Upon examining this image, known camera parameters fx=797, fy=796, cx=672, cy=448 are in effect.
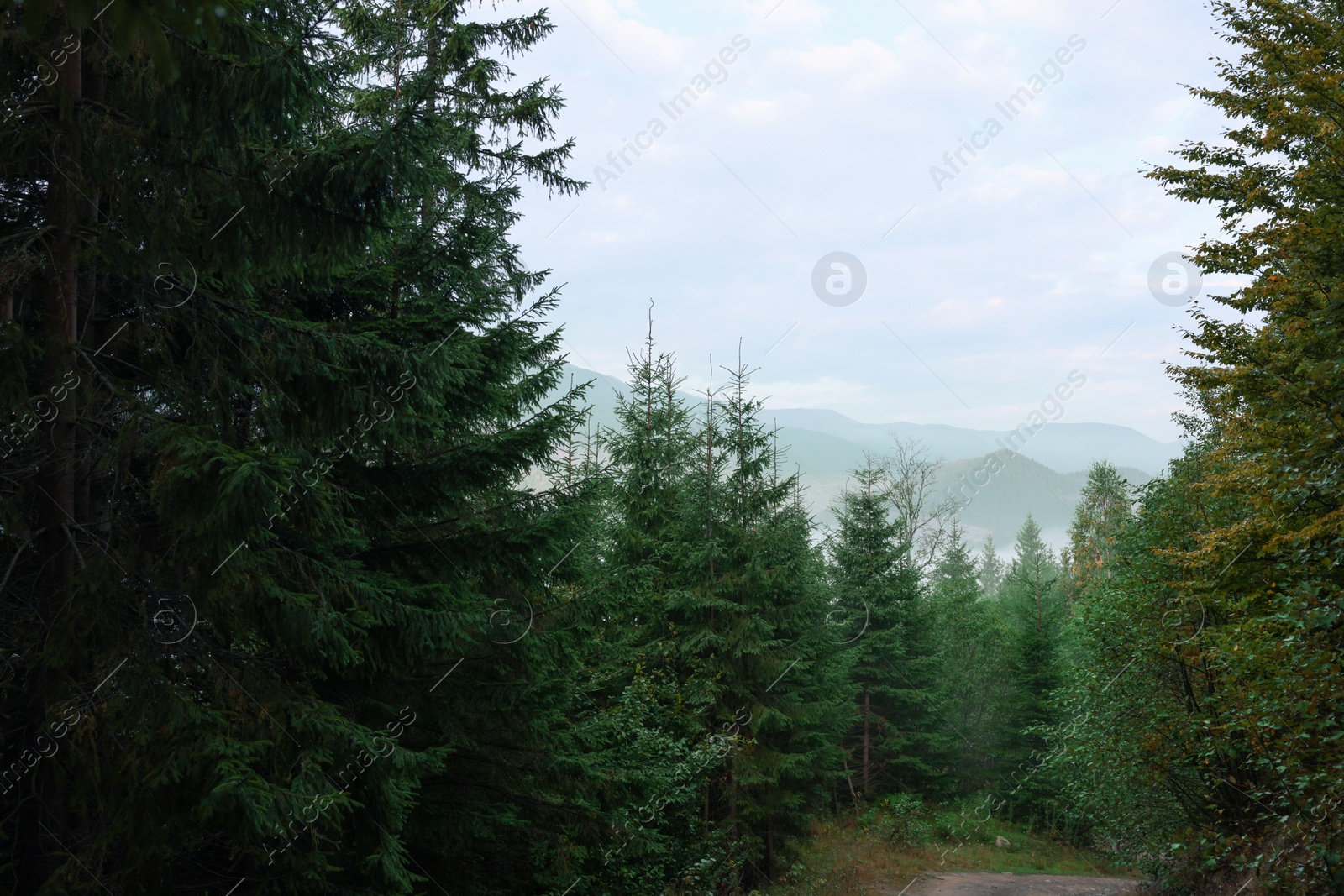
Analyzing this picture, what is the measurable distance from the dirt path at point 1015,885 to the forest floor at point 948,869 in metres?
0.02

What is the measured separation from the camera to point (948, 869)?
858 inches

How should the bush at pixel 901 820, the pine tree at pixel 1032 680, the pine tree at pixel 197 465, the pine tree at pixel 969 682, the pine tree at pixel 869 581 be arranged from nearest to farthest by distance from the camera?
the pine tree at pixel 197 465 → the bush at pixel 901 820 → the pine tree at pixel 869 581 → the pine tree at pixel 1032 680 → the pine tree at pixel 969 682

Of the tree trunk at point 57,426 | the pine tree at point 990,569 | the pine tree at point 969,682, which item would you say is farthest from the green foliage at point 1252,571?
the pine tree at point 990,569

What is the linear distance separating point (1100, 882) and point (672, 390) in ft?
56.5

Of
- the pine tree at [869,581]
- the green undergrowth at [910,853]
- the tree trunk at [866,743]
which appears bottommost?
the green undergrowth at [910,853]

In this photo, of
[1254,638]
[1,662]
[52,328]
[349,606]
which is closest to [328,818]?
[349,606]

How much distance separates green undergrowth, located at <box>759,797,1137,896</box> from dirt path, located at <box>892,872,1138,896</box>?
515 mm

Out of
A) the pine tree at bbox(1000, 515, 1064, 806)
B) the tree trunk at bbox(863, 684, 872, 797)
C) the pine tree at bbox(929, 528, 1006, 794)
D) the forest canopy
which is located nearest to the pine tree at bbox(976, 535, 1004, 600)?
the pine tree at bbox(929, 528, 1006, 794)

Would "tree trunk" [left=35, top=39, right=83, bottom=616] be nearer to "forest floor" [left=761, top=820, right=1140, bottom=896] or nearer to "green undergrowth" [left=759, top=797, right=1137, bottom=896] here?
"green undergrowth" [left=759, top=797, right=1137, bottom=896]

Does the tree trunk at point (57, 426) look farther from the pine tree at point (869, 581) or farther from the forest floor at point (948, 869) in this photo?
the pine tree at point (869, 581)

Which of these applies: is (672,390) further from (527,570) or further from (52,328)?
(52,328)

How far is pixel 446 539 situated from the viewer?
340 inches

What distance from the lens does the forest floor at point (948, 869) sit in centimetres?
1797

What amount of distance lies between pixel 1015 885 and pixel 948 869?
226 centimetres
